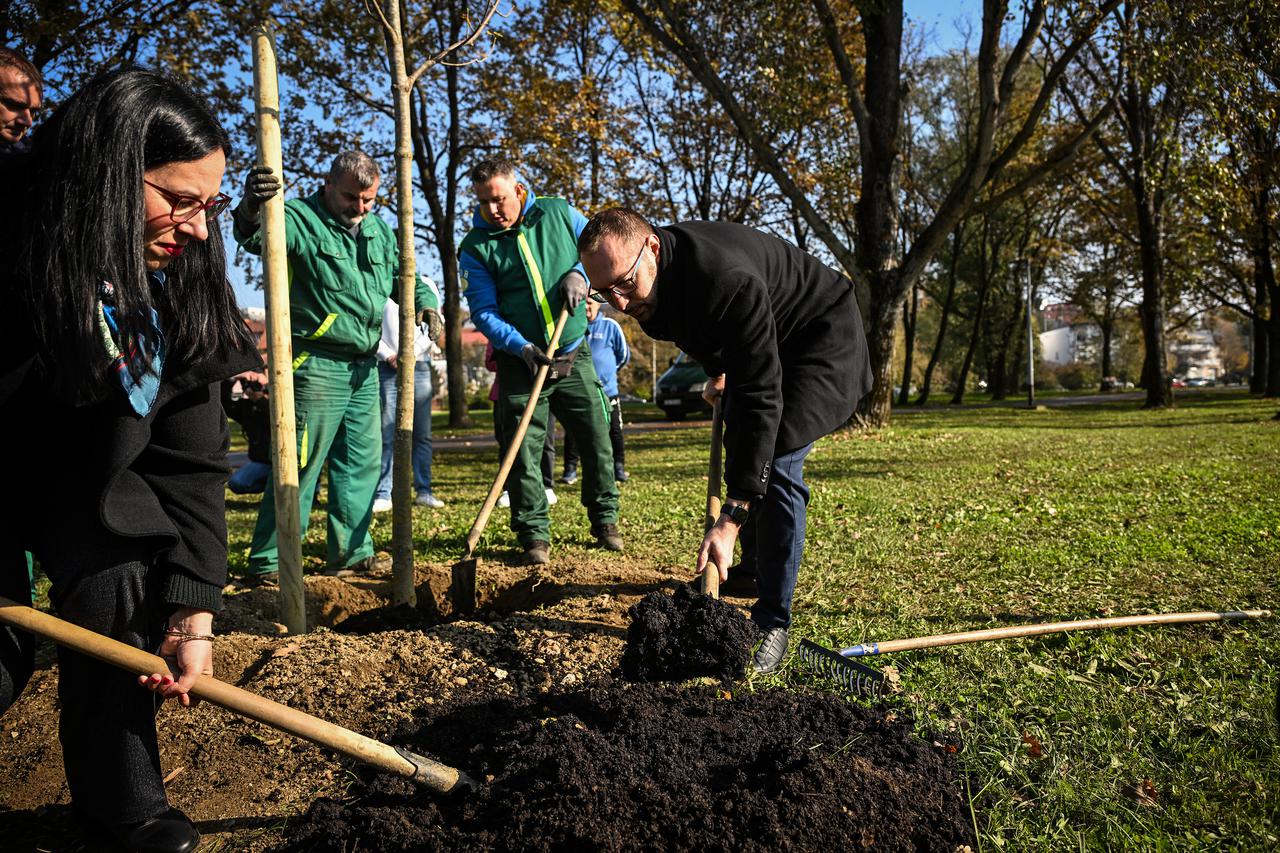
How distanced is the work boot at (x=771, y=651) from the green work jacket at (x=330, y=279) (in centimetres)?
285

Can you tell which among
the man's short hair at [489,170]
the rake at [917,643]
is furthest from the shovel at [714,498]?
the man's short hair at [489,170]

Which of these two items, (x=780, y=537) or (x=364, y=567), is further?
(x=364, y=567)

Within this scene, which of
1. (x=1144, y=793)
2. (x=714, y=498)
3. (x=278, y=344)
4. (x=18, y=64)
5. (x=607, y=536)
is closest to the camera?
(x=1144, y=793)

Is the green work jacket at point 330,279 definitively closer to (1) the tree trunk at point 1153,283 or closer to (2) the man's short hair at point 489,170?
(2) the man's short hair at point 489,170

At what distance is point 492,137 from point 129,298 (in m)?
18.4

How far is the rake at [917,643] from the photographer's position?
316cm

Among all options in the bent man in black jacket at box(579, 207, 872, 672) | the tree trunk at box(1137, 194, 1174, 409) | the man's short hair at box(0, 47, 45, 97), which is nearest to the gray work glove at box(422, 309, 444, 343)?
the bent man in black jacket at box(579, 207, 872, 672)

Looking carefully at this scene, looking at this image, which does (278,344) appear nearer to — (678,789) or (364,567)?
(364,567)

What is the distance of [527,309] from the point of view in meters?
5.35

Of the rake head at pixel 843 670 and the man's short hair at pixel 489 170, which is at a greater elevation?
the man's short hair at pixel 489 170

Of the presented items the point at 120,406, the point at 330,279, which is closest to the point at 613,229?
the point at 120,406

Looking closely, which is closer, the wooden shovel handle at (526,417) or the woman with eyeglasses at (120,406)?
the woman with eyeglasses at (120,406)

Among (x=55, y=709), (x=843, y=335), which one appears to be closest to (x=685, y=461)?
(x=843, y=335)

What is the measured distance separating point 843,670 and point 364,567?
10.6 ft
